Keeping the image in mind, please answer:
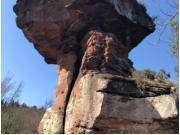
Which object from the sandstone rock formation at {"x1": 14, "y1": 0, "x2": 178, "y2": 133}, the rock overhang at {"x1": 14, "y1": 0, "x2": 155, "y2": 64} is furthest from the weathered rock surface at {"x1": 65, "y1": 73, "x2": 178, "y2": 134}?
the rock overhang at {"x1": 14, "y1": 0, "x2": 155, "y2": 64}

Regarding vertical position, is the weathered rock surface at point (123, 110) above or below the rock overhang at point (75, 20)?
below

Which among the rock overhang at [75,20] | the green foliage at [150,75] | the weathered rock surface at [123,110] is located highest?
the rock overhang at [75,20]

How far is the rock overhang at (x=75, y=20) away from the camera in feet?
32.3

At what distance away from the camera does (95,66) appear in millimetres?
8219

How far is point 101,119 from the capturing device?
5.94 m

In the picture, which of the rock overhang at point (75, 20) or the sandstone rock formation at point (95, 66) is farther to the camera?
the rock overhang at point (75, 20)

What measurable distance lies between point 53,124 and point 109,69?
3.38 metres

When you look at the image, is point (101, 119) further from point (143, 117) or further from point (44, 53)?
point (44, 53)

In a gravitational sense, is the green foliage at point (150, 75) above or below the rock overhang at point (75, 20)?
below

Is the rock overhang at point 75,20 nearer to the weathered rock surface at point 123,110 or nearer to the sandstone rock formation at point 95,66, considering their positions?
the sandstone rock formation at point 95,66

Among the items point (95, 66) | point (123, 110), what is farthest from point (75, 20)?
point (123, 110)

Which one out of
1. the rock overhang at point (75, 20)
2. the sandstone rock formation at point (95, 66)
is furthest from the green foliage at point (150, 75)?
the rock overhang at point (75, 20)

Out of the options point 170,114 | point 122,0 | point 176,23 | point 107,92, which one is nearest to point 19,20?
point 122,0

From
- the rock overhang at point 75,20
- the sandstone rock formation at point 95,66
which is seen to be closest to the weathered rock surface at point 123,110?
the sandstone rock formation at point 95,66
